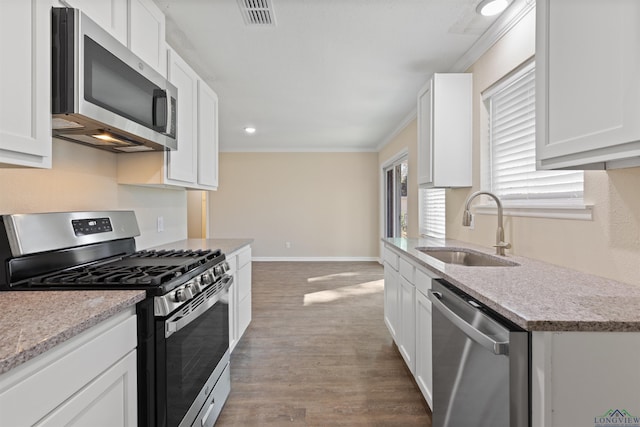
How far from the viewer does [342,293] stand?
14.8ft

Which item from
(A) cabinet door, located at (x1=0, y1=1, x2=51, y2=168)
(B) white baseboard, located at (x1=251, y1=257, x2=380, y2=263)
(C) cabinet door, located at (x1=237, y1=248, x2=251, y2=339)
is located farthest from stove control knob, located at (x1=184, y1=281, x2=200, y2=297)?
(B) white baseboard, located at (x1=251, y1=257, x2=380, y2=263)

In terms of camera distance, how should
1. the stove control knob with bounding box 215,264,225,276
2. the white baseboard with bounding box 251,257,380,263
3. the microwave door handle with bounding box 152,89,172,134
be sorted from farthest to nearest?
1. the white baseboard with bounding box 251,257,380,263
2. the stove control knob with bounding box 215,264,225,276
3. the microwave door handle with bounding box 152,89,172,134

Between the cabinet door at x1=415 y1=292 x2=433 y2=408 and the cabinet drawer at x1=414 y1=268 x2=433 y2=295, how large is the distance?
3 cm

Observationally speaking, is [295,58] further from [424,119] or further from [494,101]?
[494,101]

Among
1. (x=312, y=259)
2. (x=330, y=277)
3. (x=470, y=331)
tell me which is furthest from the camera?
(x=312, y=259)

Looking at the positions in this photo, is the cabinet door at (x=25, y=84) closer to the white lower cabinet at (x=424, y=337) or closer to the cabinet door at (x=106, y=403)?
the cabinet door at (x=106, y=403)

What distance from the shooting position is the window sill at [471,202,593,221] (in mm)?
1586

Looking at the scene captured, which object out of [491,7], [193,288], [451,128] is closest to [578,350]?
[193,288]

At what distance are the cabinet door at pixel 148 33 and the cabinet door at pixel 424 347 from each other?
6.93ft

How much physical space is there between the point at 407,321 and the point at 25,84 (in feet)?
7.42

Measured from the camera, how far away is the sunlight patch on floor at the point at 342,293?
13.6ft

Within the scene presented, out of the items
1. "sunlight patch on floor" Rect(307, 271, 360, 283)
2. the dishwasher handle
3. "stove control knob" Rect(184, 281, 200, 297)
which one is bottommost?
"sunlight patch on floor" Rect(307, 271, 360, 283)

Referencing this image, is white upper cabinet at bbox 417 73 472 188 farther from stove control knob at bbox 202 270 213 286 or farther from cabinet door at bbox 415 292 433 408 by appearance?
stove control knob at bbox 202 270 213 286

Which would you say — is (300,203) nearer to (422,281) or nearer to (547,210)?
(422,281)
